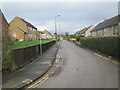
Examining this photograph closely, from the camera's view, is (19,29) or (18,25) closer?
(19,29)

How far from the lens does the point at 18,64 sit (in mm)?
7363

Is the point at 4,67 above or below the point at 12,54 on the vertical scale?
below

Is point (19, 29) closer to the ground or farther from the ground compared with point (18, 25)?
closer to the ground

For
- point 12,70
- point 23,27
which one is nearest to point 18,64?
point 12,70

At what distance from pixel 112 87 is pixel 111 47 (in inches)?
301

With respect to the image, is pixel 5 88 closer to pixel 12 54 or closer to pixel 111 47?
pixel 12 54

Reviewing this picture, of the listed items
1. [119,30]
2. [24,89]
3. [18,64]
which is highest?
[119,30]

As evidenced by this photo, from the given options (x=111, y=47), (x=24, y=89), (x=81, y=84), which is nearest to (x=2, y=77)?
(x=24, y=89)

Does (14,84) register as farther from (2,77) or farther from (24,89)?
(2,77)

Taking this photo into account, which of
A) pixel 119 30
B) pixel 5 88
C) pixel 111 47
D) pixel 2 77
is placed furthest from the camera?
pixel 119 30

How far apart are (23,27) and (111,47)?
4063 cm

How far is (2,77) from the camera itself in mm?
5734

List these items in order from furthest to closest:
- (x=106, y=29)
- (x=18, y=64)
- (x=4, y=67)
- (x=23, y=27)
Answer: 1. (x=23, y=27)
2. (x=106, y=29)
3. (x=18, y=64)
4. (x=4, y=67)

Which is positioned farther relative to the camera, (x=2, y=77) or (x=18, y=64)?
(x=18, y=64)
